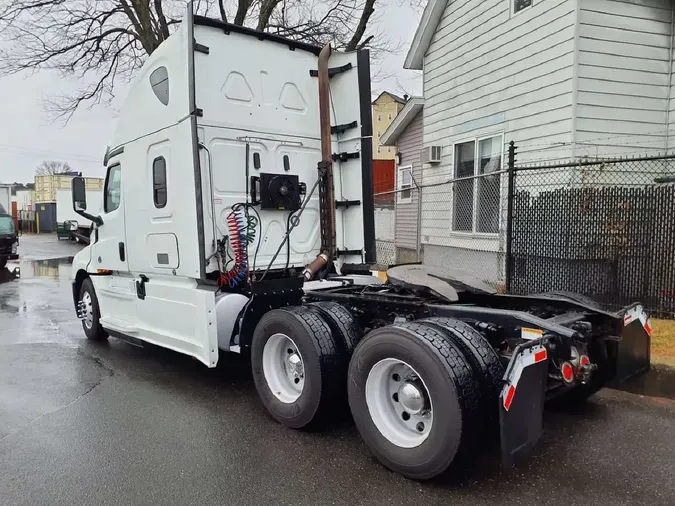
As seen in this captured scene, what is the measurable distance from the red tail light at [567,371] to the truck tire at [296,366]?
1594mm

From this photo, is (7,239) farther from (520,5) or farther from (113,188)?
(520,5)

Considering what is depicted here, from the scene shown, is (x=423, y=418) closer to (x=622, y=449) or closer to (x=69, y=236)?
(x=622, y=449)

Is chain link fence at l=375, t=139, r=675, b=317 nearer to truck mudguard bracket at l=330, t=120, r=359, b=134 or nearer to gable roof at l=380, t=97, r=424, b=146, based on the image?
gable roof at l=380, t=97, r=424, b=146

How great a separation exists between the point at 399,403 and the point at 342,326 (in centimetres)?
83

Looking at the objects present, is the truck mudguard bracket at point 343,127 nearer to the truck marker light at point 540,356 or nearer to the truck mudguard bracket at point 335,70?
the truck mudguard bracket at point 335,70

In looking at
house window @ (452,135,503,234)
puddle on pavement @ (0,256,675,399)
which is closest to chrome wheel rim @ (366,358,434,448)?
puddle on pavement @ (0,256,675,399)

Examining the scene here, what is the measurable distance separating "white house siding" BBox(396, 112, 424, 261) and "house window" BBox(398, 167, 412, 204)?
0.08m

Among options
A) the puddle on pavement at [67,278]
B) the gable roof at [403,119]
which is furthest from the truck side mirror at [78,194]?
the gable roof at [403,119]

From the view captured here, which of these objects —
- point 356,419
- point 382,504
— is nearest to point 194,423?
point 356,419

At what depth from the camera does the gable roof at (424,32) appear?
11531 mm

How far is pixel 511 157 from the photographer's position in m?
7.71

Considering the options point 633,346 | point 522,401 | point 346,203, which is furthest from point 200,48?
point 633,346

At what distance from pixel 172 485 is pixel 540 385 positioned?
7.85ft

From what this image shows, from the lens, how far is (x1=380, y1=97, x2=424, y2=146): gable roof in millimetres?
13039
